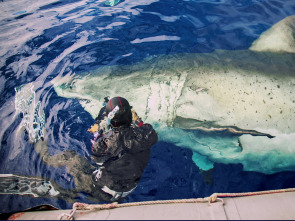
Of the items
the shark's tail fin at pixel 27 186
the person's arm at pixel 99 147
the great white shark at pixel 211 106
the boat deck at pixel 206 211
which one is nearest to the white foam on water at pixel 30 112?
the great white shark at pixel 211 106

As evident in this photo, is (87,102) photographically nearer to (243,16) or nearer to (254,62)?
(254,62)

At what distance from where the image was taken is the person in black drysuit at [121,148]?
1966 millimetres

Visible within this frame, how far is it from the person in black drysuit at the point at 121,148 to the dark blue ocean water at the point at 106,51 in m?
0.42

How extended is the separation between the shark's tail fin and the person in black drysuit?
2.16ft

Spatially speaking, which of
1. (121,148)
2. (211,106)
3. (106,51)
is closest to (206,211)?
(121,148)

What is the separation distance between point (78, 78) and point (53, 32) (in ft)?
9.87

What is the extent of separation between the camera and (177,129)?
2.51 meters

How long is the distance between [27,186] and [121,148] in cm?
126

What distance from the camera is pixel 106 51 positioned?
407cm

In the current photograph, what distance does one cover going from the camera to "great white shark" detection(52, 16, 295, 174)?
237 cm

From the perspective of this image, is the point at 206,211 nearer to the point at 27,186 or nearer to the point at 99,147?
the point at 99,147

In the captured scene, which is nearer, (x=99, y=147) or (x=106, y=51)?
(x=99, y=147)

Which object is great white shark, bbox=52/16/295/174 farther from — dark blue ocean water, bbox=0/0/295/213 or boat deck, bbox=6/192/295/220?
boat deck, bbox=6/192/295/220

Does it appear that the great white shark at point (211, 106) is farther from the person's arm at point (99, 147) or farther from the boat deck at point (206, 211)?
the boat deck at point (206, 211)
